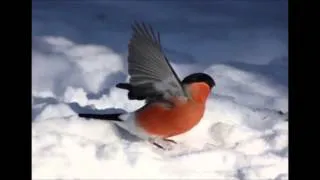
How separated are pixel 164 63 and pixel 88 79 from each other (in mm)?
179

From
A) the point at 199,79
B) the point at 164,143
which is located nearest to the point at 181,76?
the point at 199,79

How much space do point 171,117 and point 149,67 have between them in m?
0.12

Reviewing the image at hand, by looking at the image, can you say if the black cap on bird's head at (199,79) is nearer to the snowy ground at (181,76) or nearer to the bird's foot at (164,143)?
the snowy ground at (181,76)

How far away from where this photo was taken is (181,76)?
1.64 m

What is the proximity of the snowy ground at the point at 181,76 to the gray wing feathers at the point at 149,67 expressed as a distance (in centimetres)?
2

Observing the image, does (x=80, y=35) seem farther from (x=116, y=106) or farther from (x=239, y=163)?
(x=239, y=163)

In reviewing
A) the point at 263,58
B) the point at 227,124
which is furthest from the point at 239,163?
the point at 263,58

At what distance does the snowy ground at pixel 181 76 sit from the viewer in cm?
162

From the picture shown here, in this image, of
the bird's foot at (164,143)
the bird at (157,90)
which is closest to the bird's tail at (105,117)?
the bird at (157,90)

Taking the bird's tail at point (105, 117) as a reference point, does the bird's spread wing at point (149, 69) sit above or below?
above

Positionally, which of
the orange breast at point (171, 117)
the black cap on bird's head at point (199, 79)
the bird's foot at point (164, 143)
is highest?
the black cap on bird's head at point (199, 79)
